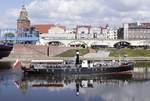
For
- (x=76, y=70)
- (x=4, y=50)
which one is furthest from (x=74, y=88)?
(x=4, y=50)

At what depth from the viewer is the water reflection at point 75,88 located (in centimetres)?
5044

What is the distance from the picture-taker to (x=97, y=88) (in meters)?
59.0

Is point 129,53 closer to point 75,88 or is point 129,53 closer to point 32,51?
point 32,51

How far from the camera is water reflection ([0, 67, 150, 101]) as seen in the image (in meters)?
50.4

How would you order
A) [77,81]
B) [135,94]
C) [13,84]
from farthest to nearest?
[77,81] → [13,84] → [135,94]

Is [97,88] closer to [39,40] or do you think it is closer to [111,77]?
[111,77]

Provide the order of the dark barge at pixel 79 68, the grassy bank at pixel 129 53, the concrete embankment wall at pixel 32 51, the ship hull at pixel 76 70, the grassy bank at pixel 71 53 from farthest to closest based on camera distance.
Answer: the grassy bank at pixel 129 53 → the grassy bank at pixel 71 53 → the concrete embankment wall at pixel 32 51 → the dark barge at pixel 79 68 → the ship hull at pixel 76 70

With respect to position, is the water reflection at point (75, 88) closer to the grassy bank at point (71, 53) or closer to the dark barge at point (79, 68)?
the dark barge at point (79, 68)

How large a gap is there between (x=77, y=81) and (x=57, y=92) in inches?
505

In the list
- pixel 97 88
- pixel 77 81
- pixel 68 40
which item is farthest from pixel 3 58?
pixel 97 88

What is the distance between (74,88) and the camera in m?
58.9

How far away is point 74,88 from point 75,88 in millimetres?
153

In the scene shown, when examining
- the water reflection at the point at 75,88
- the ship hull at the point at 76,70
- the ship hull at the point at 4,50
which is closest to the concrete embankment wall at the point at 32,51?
the ship hull at the point at 4,50

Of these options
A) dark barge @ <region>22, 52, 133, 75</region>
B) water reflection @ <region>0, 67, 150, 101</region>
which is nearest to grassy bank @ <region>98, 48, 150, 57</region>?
dark barge @ <region>22, 52, 133, 75</region>
